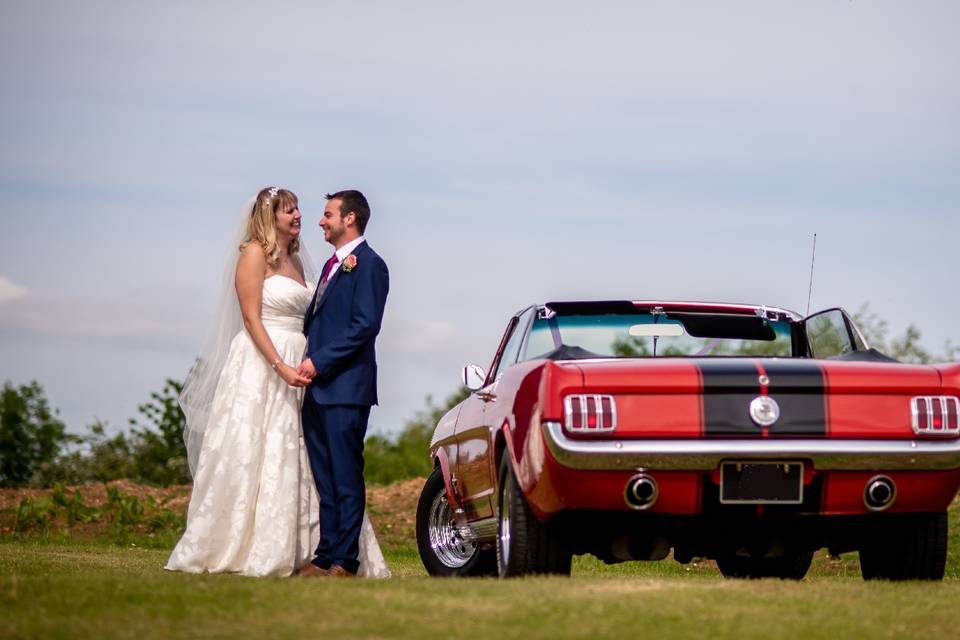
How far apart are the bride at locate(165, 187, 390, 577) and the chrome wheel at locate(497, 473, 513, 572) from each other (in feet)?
5.46

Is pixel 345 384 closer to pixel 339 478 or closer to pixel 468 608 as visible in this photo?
pixel 339 478

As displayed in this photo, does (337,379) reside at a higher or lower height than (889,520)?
higher

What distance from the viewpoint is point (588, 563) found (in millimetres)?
14688

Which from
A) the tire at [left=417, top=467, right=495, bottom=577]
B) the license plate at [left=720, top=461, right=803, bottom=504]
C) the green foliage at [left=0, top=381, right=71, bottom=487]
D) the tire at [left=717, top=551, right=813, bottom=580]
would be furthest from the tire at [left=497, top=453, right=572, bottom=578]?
the green foliage at [left=0, top=381, right=71, bottom=487]

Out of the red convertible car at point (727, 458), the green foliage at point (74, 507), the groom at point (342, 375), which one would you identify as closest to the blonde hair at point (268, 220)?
the groom at point (342, 375)

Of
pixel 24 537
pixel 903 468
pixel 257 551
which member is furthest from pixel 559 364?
pixel 24 537

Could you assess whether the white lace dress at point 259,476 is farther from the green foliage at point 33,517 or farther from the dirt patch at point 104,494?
the dirt patch at point 104,494

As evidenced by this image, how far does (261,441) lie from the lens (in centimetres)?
986

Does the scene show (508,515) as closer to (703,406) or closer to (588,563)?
(703,406)

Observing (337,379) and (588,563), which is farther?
(588,563)

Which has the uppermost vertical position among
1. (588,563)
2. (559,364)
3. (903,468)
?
(559,364)

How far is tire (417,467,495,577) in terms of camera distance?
1056cm

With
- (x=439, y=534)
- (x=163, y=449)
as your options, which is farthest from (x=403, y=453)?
(x=439, y=534)

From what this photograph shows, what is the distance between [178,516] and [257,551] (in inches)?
348
